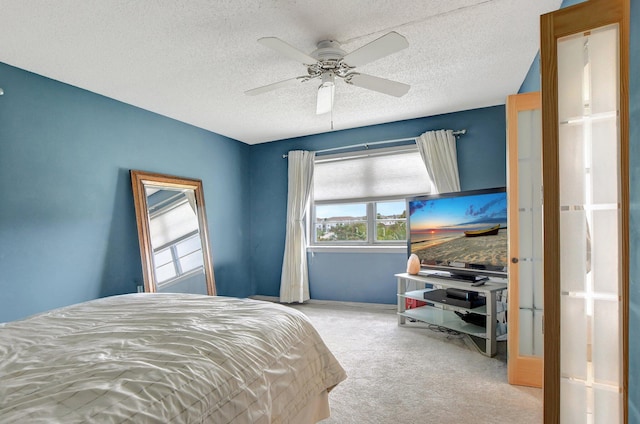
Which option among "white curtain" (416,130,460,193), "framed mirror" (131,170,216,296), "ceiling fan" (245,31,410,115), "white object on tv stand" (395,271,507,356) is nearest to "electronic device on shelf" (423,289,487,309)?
"white object on tv stand" (395,271,507,356)

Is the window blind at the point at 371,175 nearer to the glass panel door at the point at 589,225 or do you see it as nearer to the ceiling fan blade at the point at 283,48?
the ceiling fan blade at the point at 283,48

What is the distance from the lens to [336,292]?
4.81 meters

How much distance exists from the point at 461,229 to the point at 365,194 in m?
1.60

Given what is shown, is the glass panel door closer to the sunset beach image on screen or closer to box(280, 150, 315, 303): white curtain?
the sunset beach image on screen

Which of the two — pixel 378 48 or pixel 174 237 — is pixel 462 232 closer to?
pixel 378 48

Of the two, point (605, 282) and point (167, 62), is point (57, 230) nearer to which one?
point (167, 62)

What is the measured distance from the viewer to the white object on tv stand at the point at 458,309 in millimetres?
2900

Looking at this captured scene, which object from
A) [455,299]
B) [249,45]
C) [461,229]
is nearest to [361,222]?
[461,229]

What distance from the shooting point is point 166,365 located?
1.09 meters

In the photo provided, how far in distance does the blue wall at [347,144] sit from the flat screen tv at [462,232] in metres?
0.73

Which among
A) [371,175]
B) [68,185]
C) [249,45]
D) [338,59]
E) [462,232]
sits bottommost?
[462,232]

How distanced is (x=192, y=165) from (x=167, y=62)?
1844 millimetres

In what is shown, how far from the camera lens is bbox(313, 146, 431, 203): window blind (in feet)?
14.4

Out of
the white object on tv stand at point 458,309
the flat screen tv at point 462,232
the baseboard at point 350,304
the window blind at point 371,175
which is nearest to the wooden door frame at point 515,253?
the white object on tv stand at point 458,309
